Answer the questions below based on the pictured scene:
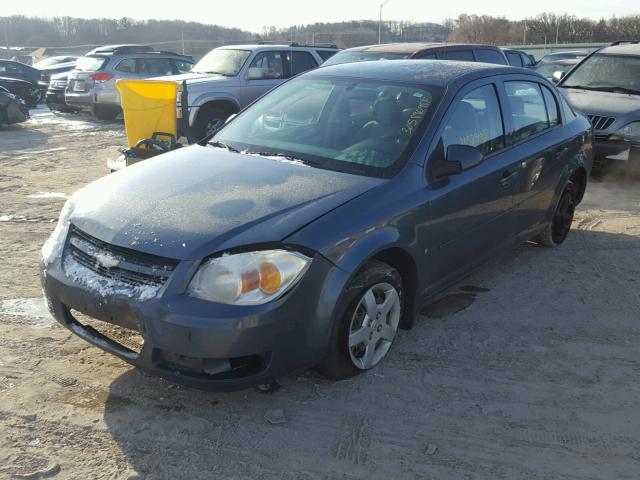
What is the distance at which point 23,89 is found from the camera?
1655 cm

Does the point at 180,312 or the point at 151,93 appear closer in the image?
the point at 180,312

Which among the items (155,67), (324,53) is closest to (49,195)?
(324,53)

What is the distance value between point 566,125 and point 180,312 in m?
4.14

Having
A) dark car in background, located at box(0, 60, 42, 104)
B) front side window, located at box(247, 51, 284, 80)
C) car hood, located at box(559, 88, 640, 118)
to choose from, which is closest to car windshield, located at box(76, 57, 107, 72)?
dark car in background, located at box(0, 60, 42, 104)

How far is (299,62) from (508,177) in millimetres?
8263

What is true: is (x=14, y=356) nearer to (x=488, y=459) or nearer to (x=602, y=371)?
(x=488, y=459)

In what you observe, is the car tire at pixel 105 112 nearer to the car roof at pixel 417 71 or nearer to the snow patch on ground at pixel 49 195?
the snow patch on ground at pixel 49 195

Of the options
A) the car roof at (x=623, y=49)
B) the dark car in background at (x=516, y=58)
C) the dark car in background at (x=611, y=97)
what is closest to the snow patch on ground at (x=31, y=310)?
the dark car in background at (x=611, y=97)

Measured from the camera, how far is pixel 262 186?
3.47m

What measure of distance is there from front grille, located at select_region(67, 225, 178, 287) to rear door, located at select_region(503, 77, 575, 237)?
112 inches

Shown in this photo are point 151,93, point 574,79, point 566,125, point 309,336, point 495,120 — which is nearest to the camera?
point 309,336

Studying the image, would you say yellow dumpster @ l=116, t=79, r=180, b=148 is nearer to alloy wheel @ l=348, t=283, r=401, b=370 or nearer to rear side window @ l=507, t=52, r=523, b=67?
alloy wheel @ l=348, t=283, r=401, b=370

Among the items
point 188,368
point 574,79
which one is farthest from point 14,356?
point 574,79

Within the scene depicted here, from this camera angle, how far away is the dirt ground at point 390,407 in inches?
110
